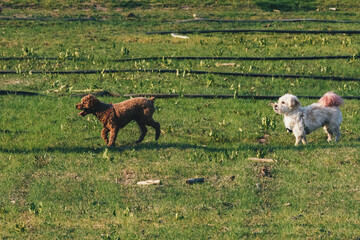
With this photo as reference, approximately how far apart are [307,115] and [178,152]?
121 inches

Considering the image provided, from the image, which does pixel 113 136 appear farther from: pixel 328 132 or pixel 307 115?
pixel 328 132

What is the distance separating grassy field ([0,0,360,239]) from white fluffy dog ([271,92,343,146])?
1.36 feet

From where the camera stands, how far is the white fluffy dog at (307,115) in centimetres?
1373

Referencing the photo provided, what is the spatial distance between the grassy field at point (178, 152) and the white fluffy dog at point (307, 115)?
0.41 meters

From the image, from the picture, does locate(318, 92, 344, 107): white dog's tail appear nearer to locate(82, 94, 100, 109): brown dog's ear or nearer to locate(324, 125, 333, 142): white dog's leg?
locate(324, 125, 333, 142): white dog's leg

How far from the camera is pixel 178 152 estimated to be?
13.6 m

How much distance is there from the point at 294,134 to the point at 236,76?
6.87 m

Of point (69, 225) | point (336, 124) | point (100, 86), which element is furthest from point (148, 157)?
point (100, 86)

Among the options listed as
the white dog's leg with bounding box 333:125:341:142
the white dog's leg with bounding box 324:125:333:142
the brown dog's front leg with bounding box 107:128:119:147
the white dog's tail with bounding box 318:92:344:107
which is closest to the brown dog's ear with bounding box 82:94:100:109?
the brown dog's front leg with bounding box 107:128:119:147

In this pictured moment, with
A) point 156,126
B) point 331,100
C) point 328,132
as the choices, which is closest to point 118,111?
point 156,126

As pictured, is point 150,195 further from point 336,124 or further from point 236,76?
point 236,76

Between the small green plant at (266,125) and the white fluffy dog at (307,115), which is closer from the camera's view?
the white fluffy dog at (307,115)

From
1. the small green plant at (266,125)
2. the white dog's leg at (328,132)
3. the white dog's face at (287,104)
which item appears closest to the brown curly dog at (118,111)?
the white dog's face at (287,104)

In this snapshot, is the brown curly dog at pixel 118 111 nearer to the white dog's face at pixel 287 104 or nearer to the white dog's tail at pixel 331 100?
the white dog's face at pixel 287 104
